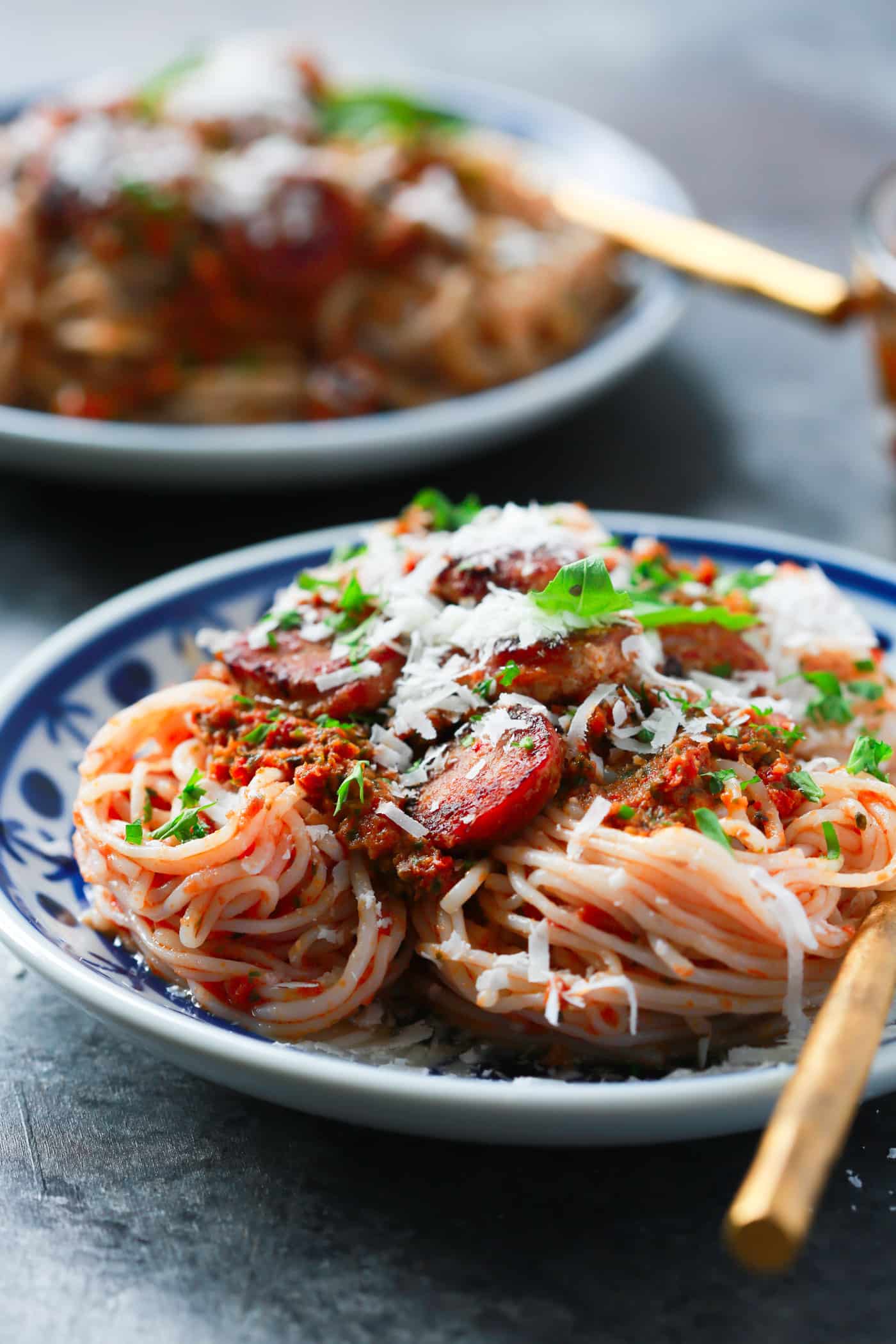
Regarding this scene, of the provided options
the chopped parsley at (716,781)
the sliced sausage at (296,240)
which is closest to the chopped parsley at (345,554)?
the chopped parsley at (716,781)

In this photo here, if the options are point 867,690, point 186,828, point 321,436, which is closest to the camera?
point 186,828

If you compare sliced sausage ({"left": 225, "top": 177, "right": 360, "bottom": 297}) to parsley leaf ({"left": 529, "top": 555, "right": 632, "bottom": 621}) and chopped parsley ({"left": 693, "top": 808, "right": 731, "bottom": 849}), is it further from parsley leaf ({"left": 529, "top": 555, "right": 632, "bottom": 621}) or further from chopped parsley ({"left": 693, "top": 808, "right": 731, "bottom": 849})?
chopped parsley ({"left": 693, "top": 808, "right": 731, "bottom": 849})

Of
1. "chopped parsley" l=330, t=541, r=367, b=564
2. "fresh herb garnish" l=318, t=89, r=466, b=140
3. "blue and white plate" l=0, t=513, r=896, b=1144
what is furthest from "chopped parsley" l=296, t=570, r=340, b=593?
"fresh herb garnish" l=318, t=89, r=466, b=140

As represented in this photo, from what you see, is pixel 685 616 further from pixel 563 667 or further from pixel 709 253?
pixel 709 253

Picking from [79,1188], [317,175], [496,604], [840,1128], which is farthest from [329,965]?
[317,175]

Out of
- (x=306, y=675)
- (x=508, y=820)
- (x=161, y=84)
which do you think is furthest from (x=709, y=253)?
(x=508, y=820)
